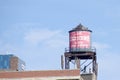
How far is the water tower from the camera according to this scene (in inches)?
5359

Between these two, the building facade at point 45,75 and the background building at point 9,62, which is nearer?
the building facade at point 45,75

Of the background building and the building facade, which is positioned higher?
the background building

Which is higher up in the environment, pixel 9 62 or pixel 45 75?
pixel 9 62

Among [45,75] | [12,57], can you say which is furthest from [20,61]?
[45,75]

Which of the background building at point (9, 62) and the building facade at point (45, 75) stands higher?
the background building at point (9, 62)

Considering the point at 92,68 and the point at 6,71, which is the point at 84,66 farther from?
the point at 6,71

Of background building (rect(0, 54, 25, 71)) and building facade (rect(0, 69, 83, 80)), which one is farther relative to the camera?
background building (rect(0, 54, 25, 71))

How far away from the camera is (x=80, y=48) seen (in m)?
136

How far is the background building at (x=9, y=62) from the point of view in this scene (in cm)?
12964

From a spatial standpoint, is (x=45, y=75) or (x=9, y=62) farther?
(x=9, y=62)

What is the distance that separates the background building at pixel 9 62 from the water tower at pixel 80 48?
1121 centimetres

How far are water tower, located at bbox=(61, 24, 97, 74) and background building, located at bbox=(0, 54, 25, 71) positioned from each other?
1121 centimetres

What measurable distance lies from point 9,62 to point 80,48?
50.7 ft

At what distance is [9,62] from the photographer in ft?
427
